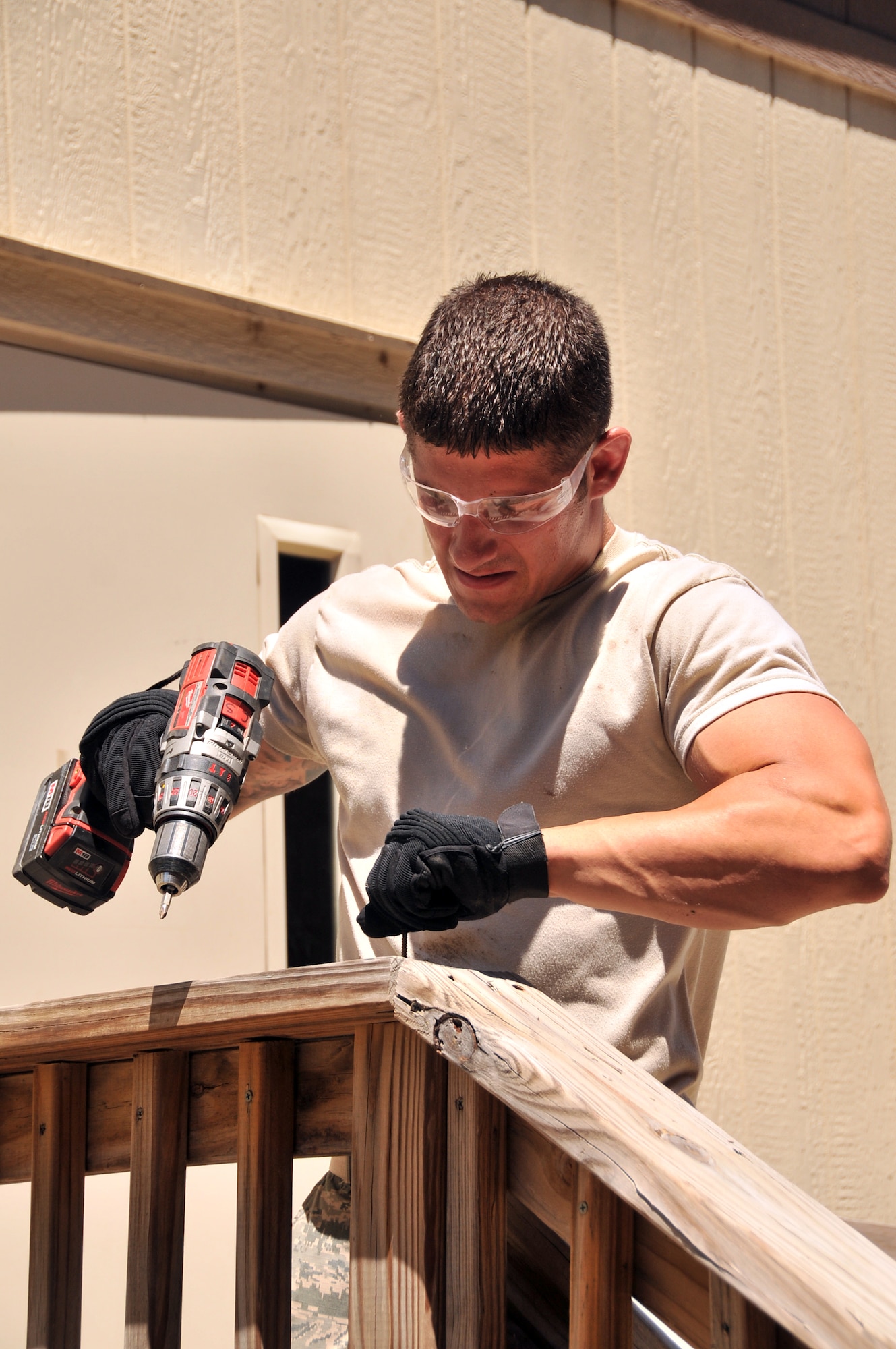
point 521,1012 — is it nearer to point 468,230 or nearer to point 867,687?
point 468,230

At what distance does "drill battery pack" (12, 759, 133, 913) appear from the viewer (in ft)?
6.75

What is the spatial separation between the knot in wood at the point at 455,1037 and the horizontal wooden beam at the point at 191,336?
216cm

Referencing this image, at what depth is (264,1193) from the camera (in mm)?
1540

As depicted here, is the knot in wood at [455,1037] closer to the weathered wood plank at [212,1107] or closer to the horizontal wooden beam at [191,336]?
the weathered wood plank at [212,1107]

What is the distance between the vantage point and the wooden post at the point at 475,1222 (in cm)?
131

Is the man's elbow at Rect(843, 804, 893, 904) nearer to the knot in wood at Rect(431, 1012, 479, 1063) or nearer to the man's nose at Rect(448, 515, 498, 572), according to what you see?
the knot in wood at Rect(431, 1012, 479, 1063)

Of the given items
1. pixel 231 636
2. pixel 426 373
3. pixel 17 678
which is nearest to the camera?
pixel 426 373

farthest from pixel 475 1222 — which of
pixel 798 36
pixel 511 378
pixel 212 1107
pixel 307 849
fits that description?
pixel 798 36

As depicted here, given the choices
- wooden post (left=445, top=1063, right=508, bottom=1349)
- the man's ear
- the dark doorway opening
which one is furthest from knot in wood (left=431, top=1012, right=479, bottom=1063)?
the dark doorway opening

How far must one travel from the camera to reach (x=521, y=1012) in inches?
49.8

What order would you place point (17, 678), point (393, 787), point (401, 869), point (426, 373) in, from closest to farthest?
point (401, 869) → point (426, 373) → point (393, 787) → point (17, 678)

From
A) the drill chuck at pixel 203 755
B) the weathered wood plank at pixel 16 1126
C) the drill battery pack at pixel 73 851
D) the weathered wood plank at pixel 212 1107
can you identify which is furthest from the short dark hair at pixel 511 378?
the weathered wood plank at pixel 16 1126

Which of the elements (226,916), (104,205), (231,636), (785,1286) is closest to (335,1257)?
(226,916)

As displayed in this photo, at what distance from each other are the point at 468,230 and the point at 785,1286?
10.2ft
